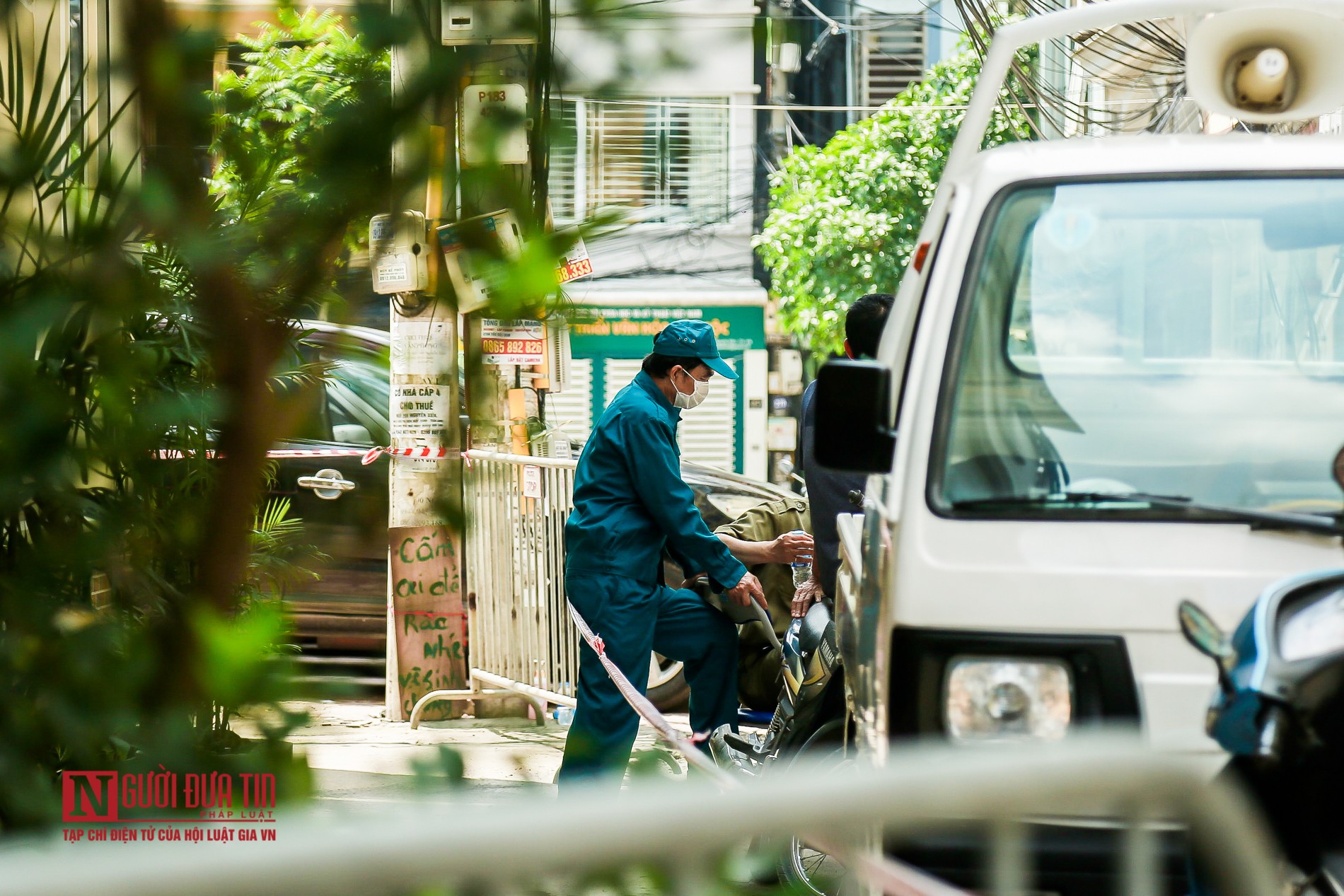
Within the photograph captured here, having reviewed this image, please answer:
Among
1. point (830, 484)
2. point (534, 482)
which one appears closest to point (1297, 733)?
point (830, 484)

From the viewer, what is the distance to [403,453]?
6.13 feet

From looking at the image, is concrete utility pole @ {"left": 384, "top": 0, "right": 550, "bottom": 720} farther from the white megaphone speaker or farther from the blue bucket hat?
the blue bucket hat

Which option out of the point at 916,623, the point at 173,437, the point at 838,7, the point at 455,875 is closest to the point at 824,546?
the point at 916,623

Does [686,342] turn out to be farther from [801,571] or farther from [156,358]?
[156,358]

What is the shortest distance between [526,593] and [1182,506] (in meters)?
4.88

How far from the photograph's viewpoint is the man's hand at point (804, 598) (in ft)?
16.7

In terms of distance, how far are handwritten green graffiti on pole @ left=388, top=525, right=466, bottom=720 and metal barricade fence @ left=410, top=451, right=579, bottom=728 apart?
0.40 ft

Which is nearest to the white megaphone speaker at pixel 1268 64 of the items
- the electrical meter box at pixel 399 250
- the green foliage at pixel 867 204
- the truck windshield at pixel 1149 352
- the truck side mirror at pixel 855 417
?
the truck windshield at pixel 1149 352

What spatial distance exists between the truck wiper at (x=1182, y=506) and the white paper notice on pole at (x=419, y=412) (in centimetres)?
97

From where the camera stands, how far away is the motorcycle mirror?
7.08 ft

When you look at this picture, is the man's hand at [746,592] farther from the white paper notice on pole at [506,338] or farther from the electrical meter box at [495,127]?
the electrical meter box at [495,127]

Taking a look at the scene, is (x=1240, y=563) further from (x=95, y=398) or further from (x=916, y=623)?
(x=95, y=398)

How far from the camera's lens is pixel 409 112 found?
3.59 feet

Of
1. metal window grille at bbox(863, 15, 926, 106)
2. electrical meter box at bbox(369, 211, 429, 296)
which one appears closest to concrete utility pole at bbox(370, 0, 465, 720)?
electrical meter box at bbox(369, 211, 429, 296)
